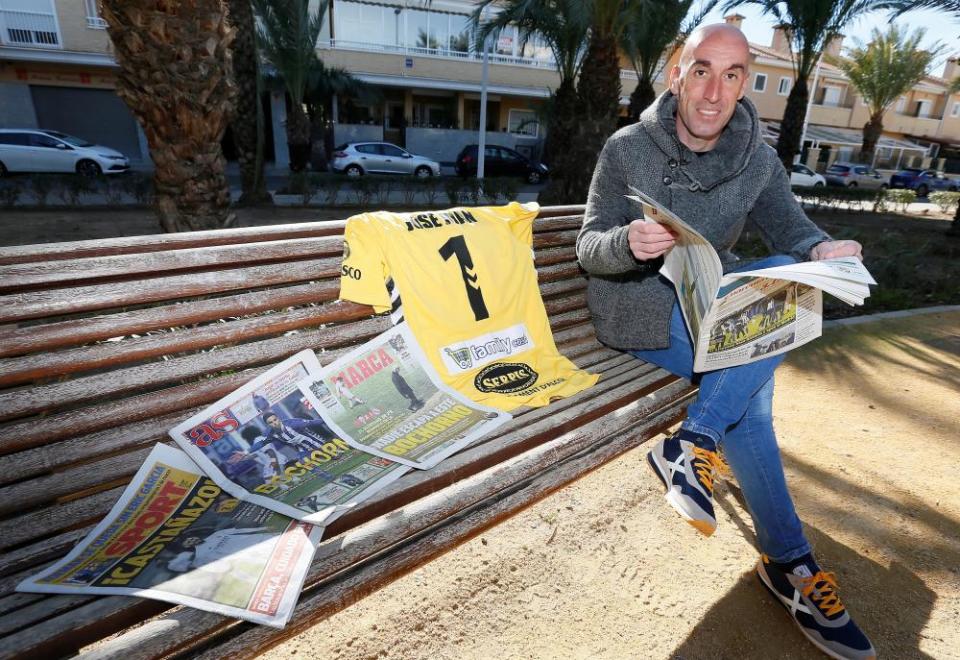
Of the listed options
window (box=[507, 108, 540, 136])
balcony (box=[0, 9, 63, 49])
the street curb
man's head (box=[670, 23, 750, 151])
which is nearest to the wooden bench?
man's head (box=[670, 23, 750, 151])

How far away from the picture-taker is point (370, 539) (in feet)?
4.49

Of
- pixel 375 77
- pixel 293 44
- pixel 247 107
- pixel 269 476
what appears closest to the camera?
pixel 269 476

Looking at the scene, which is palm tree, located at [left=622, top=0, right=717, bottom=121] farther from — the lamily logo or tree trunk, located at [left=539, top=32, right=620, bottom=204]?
the lamily logo

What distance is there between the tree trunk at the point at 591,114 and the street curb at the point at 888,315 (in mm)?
5694

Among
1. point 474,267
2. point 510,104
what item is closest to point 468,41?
point 510,104

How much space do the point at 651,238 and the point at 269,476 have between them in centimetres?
132

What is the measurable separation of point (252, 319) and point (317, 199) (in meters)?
11.8

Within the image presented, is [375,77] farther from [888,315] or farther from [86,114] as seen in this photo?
[888,315]

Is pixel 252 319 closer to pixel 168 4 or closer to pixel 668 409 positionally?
pixel 668 409

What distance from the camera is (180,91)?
3.38 m

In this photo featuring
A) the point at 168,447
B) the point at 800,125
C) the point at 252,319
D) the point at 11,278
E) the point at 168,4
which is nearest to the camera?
the point at 11,278

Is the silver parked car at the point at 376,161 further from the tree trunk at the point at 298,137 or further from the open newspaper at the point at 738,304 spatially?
the open newspaper at the point at 738,304

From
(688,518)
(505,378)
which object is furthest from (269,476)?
(688,518)

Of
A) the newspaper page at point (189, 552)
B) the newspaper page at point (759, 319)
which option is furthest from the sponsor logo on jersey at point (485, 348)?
the newspaper page at point (189, 552)
